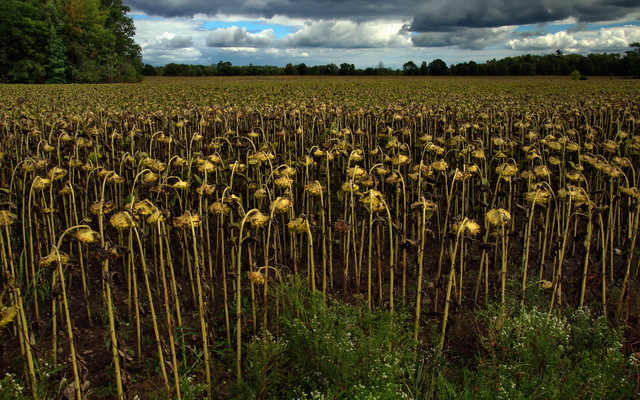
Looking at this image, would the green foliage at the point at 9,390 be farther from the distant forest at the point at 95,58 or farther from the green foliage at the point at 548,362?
the distant forest at the point at 95,58

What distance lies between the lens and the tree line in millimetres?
49969

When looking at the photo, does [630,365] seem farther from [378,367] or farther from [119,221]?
[119,221]

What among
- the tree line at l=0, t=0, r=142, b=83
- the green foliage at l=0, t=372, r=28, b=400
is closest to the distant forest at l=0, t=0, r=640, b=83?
the tree line at l=0, t=0, r=142, b=83

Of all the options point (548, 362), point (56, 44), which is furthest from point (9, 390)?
point (56, 44)

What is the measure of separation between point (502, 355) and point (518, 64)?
230 ft

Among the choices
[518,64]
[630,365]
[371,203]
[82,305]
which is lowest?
[630,365]

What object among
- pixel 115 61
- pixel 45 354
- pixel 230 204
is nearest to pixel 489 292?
pixel 230 204

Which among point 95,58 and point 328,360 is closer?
point 328,360

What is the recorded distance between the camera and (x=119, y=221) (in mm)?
2789

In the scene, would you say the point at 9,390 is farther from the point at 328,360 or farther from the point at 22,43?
the point at 22,43

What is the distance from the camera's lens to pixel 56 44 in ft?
167

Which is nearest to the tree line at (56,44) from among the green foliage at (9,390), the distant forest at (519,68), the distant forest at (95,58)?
the distant forest at (95,58)

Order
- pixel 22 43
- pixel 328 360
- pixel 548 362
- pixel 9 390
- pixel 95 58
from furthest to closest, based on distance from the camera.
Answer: pixel 95 58 < pixel 22 43 < pixel 548 362 < pixel 328 360 < pixel 9 390

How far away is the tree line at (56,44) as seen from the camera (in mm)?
49969
